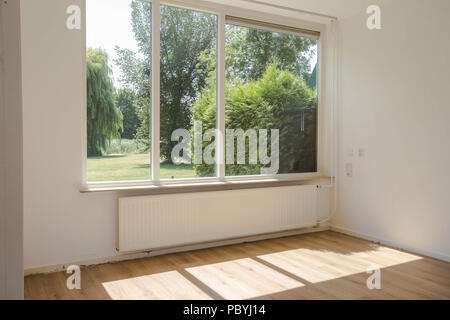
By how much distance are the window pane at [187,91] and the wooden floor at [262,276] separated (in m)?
1.02

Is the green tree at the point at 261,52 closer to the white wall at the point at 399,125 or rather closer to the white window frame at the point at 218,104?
the white window frame at the point at 218,104

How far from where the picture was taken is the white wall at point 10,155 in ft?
3.67

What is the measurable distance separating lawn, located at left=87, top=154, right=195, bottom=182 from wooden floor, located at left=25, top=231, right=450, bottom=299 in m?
0.85

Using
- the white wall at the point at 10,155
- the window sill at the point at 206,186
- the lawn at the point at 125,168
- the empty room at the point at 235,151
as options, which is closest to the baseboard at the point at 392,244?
the empty room at the point at 235,151

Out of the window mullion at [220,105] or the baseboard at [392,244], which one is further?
the window mullion at [220,105]

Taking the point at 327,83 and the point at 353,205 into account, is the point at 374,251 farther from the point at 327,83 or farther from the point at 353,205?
the point at 327,83

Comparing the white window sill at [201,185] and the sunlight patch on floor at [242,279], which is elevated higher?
the white window sill at [201,185]

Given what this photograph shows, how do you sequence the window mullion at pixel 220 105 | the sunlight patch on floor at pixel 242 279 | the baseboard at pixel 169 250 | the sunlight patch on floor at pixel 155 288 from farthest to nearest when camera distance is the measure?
the window mullion at pixel 220 105
the baseboard at pixel 169 250
the sunlight patch on floor at pixel 242 279
the sunlight patch on floor at pixel 155 288

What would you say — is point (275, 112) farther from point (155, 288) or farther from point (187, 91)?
point (155, 288)

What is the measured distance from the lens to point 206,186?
13.4 ft

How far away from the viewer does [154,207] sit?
12.2 ft

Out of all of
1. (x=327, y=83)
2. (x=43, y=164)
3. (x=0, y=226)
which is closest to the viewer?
(x=0, y=226)
